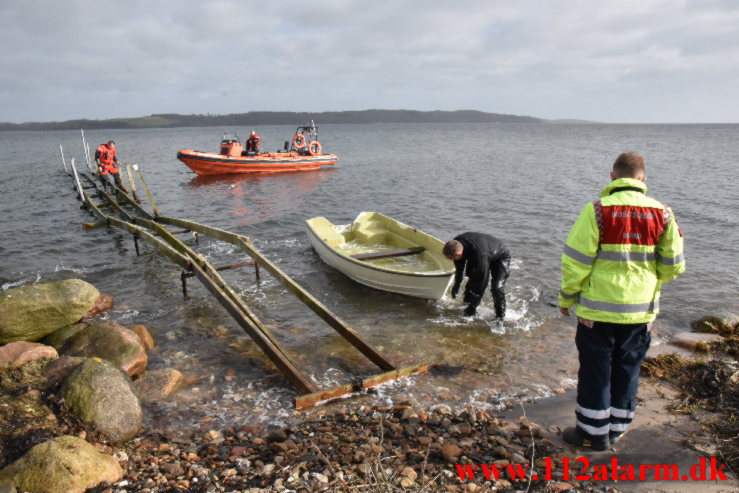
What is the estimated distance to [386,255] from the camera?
9703mm

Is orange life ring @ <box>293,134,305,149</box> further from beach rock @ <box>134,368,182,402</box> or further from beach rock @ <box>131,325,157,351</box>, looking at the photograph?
beach rock @ <box>134,368,182,402</box>

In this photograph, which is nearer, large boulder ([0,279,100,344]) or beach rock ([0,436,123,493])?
beach rock ([0,436,123,493])

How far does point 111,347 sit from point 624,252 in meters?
6.25

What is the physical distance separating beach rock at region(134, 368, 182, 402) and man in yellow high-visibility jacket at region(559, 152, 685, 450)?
15.9 ft

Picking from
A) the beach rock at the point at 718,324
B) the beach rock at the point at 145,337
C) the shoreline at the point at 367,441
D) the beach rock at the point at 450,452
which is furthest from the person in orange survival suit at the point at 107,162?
the beach rock at the point at 718,324

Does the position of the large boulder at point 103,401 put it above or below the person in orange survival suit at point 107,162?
below

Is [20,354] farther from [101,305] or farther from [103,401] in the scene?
[101,305]

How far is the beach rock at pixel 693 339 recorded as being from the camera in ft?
22.5

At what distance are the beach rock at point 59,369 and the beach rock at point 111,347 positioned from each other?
66cm

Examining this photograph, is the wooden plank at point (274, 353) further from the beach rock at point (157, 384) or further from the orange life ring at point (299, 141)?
the orange life ring at point (299, 141)

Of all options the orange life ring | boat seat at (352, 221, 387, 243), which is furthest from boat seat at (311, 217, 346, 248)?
the orange life ring

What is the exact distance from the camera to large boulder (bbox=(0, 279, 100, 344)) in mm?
6426

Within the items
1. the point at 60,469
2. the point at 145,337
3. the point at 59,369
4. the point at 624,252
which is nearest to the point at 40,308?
the point at 145,337

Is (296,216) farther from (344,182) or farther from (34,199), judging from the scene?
(34,199)
